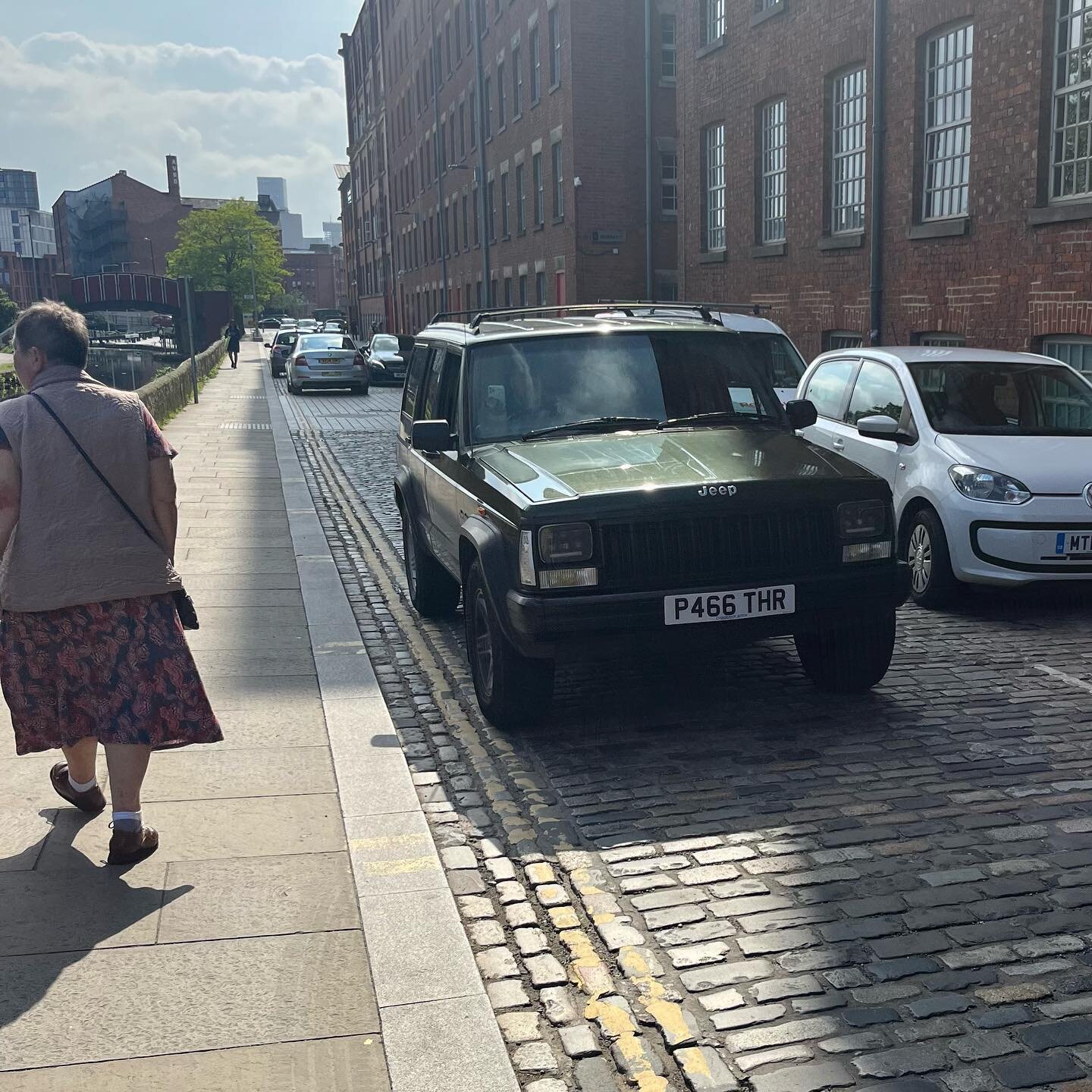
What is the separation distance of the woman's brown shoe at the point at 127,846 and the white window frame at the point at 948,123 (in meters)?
13.5

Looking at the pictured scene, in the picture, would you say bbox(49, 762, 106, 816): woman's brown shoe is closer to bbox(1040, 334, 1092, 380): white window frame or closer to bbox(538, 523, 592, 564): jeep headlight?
bbox(538, 523, 592, 564): jeep headlight

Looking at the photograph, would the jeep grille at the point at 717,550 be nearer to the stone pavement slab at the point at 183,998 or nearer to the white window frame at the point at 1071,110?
the stone pavement slab at the point at 183,998

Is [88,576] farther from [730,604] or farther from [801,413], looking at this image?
[801,413]

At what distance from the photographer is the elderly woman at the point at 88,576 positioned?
4.49 metres

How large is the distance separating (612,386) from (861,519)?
63.9 inches

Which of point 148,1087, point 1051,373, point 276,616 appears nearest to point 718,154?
point 1051,373

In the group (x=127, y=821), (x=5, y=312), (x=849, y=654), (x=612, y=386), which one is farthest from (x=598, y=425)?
(x=5, y=312)

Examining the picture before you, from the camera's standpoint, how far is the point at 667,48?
3231cm

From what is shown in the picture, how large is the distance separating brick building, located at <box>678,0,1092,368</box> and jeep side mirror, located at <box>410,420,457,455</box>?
341 inches

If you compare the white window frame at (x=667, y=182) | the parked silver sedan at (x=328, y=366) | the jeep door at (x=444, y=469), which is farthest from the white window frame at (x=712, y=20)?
the jeep door at (x=444, y=469)

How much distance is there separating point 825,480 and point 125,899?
3468 mm

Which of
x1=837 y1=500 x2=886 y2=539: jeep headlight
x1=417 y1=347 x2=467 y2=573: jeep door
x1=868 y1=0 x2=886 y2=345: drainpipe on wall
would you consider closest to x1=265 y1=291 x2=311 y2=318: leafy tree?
x1=868 y1=0 x2=886 y2=345: drainpipe on wall

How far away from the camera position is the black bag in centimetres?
448

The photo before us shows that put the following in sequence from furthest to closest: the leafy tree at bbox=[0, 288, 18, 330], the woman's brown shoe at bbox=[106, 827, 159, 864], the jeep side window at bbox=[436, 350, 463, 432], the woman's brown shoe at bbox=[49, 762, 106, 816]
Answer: the leafy tree at bbox=[0, 288, 18, 330]
the jeep side window at bbox=[436, 350, 463, 432]
the woman's brown shoe at bbox=[49, 762, 106, 816]
the woman's brown shoe at bbox=[106, 827, 159, 864]
